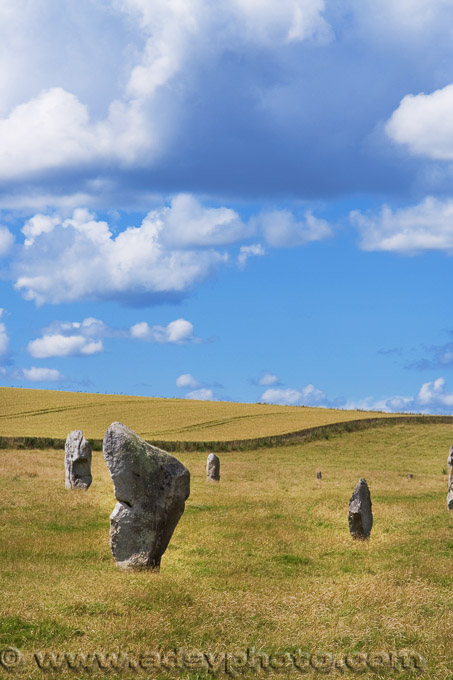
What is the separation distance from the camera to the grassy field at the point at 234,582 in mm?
11508

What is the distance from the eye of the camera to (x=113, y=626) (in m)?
12.0

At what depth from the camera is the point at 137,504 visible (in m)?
17.5

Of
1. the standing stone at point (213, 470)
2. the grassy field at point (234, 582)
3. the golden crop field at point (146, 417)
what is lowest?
the grassy field at point (234, 582)

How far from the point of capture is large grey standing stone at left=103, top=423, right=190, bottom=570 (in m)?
17.4

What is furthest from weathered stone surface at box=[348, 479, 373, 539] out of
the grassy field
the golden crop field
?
the golden crop field

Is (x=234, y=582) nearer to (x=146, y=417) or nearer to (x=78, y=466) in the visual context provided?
(x=78, y=466)

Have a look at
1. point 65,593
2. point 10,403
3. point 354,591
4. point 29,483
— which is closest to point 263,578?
point 354,591

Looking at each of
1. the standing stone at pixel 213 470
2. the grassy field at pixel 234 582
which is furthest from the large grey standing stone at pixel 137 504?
the standing stone at pixel 213 470

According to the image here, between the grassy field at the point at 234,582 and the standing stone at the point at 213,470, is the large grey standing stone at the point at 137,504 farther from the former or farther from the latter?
the standing stone at the point at 213,470

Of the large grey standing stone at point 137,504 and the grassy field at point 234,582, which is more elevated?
the large grey standing stone at point 137,504

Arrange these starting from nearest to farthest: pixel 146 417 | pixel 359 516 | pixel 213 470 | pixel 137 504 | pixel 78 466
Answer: pixel 137 504 < pixel 359 516 < pixel 78 466 < pixel 213 470 < pixel 146 417

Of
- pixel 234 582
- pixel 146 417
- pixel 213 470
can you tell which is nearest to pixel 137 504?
pixel 234 582

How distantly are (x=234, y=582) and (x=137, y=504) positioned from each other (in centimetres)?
312

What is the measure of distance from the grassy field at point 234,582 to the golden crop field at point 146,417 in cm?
3497
